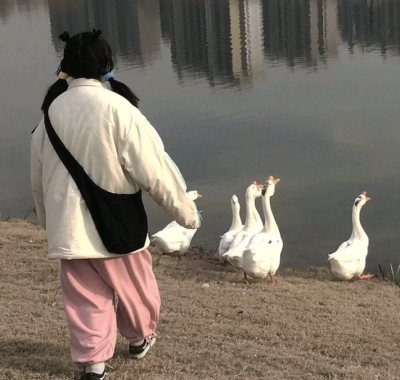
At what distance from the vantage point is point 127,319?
4359 mm

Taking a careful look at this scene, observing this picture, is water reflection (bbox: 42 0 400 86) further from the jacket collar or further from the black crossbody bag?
the black crossbody bag

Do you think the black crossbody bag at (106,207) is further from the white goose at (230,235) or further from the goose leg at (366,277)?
the goose leg at (366,277)

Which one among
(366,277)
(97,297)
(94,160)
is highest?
(94,160)

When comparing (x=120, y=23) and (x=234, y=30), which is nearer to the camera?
(x=234, y=30)

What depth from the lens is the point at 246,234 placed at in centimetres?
880

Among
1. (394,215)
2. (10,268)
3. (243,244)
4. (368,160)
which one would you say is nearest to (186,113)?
(368,160)

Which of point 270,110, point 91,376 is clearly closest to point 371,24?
point 270,110

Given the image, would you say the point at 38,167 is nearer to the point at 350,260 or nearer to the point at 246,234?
the point at 350,260

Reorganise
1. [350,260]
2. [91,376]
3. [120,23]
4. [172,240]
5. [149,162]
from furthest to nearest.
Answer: [120,23] → [172,240] → [350,260] → [91,376] → [149,162]

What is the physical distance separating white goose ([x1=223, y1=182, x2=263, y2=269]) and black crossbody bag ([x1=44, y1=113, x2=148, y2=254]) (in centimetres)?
402

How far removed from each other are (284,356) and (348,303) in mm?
2055

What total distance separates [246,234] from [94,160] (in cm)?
505

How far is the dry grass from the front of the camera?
4.55 meters

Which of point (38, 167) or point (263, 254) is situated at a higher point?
point (38, 167)
